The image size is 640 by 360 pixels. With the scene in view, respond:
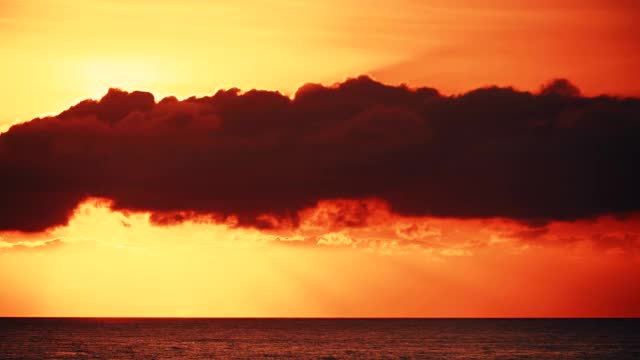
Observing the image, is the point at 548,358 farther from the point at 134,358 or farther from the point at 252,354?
the point at 134,358

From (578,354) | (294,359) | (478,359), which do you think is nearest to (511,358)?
(478,359)

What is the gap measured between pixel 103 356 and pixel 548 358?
6747 centimetres

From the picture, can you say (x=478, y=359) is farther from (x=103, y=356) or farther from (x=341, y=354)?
(x=103, y=356)

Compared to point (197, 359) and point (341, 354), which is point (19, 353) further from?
point (341, 354)

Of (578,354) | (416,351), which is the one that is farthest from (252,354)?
(578,354)

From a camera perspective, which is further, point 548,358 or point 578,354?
point 578,354

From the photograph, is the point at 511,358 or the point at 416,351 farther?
the point at 416,351

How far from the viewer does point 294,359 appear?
6781 inches

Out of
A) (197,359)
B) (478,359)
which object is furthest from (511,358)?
(197,359)

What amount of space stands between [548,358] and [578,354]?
13.3 meters

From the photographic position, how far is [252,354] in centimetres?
18375

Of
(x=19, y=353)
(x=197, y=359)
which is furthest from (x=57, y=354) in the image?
(x=197, y=359)

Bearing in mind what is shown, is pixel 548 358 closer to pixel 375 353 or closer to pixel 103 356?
pixel 375 353

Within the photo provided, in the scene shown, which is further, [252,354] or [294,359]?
[252,354]
